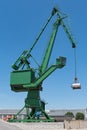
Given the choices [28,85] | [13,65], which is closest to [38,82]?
[28,85]

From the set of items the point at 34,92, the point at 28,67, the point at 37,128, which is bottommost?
the point at 37,128

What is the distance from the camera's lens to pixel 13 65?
223 ft

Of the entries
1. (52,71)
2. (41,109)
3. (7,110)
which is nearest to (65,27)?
(52,71)

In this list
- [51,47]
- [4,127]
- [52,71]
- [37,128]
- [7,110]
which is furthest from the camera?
[7,110]

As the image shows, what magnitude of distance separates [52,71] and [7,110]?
96.3m

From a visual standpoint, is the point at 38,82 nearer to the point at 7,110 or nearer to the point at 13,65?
the point at 13,65

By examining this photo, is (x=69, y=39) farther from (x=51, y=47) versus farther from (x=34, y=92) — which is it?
(x=34, y=92)

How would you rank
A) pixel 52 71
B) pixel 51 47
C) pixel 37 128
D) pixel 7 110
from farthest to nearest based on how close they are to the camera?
pixel 7 110
pixel 51 47
pixel 52 71
pixel 37 128

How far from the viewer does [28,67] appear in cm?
6700

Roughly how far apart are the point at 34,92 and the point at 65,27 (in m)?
14.2

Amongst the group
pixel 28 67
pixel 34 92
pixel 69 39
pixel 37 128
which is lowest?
pixel 37 128

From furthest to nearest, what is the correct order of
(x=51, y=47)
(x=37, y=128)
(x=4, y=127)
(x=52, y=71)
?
1. (x=51, y=47)
2. (x=52, y=71)
3. (x=37, y=128)
4. (x=4, y=127)

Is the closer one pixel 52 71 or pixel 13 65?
pixel 52 71

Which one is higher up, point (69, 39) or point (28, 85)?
point (69, 39)
